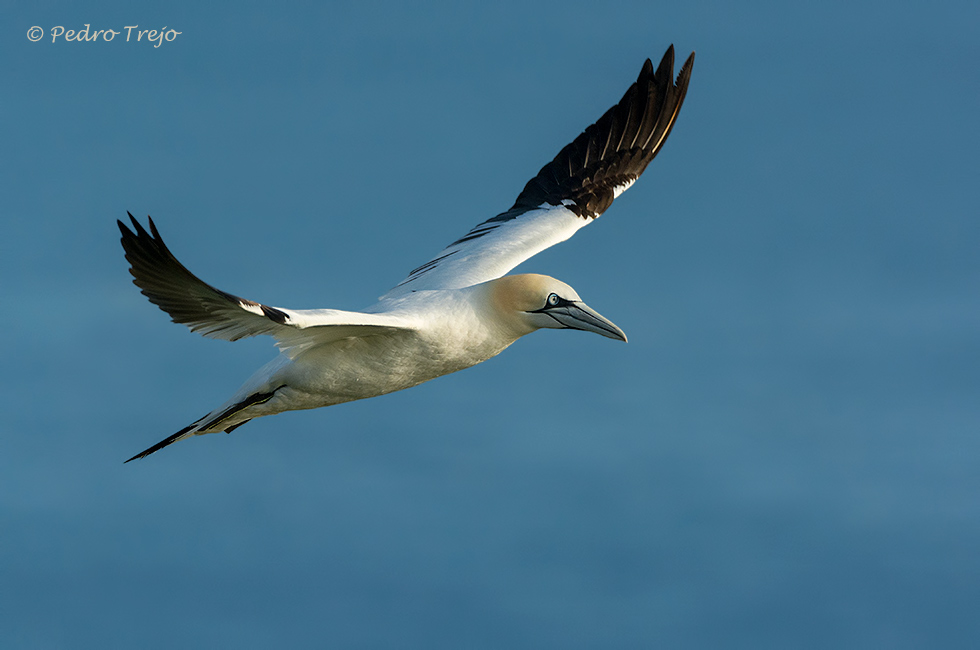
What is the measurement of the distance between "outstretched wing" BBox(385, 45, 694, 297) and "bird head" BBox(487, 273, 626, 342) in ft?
8.24

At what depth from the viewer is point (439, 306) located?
11.4 metres

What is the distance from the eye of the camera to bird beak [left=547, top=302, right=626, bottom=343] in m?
11.4

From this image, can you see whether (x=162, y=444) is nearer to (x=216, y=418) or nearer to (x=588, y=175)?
(x=216, y=418)

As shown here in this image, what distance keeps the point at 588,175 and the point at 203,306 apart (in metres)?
6.61

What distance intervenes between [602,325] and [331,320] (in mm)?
2599

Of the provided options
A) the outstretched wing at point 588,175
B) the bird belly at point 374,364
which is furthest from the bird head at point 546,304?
the outstretched wing at point 588,175

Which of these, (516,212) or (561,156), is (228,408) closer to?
(516,212)

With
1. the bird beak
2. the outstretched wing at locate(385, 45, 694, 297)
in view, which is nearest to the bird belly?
the bird beak

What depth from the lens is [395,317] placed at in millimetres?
10781

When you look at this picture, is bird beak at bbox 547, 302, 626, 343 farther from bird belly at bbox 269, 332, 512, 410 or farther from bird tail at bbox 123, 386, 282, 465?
→ bird tail at bbox 123, 386, 282, 465

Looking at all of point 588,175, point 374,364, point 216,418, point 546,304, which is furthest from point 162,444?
point 588,175

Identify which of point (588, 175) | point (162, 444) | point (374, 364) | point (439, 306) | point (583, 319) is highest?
point (588, 175)

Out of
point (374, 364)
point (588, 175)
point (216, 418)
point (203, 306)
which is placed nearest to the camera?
point (203, 306)

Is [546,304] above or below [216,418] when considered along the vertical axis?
above
